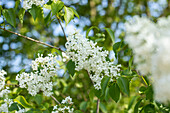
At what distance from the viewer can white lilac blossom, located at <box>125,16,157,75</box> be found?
864mm

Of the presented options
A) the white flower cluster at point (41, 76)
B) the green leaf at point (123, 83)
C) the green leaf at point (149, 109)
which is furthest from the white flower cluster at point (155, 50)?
the white flower cluster at point (41, 76)

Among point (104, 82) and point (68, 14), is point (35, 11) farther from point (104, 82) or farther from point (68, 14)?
point (104, 82)

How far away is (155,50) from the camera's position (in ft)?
2.84

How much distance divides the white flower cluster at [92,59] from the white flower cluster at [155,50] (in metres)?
0.55

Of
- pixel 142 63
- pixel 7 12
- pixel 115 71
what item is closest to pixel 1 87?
pixel 7 12

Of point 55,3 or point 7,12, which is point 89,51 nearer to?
point 55,3

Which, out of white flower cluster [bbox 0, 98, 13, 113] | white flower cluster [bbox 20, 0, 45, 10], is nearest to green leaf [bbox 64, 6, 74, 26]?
white flower cluster [bbox 20, 0, 45, 10]

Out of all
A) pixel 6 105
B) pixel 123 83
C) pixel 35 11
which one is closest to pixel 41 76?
pixel 6 105

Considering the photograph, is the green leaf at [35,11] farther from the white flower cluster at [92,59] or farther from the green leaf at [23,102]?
the green leaf at [23,102]

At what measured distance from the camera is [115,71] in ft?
5.07

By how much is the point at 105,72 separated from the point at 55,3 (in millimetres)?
694

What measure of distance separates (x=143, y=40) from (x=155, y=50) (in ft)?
0.23

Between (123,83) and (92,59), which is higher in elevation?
(92,59)

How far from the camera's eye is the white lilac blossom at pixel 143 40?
864mm
